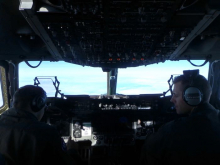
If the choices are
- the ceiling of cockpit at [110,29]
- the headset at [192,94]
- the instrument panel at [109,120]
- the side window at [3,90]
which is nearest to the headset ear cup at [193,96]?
the headset at [192,94]

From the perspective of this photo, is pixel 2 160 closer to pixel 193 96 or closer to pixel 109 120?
pixel 193 96

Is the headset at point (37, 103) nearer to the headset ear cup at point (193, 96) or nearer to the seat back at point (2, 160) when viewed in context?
the seat back at point (2, 160)

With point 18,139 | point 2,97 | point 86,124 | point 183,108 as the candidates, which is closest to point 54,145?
point 18,139

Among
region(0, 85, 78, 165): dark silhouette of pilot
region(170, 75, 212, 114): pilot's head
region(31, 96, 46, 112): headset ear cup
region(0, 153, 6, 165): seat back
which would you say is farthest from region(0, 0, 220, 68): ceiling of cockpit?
region(0, 153, 6, 165): seat back

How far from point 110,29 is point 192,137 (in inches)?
37.8

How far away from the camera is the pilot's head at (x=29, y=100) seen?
1.49 metres

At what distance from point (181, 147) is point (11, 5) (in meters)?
1.60

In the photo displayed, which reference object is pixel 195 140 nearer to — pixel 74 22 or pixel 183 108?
pixel 183 108

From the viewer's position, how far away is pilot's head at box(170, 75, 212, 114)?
54.9 inches

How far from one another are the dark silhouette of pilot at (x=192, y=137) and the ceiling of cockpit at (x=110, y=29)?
47 centimetres

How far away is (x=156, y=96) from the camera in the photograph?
2.71 m

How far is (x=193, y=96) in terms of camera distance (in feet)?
4.41

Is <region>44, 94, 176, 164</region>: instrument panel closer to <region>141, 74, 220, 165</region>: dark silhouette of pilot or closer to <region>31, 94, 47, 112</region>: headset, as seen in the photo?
<region>31, 94, 47, 112</region>: headset

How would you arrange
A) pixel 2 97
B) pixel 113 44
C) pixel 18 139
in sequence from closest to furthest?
1. pixel 18 139
2. pixel 113 44
3. pixel 2 97
